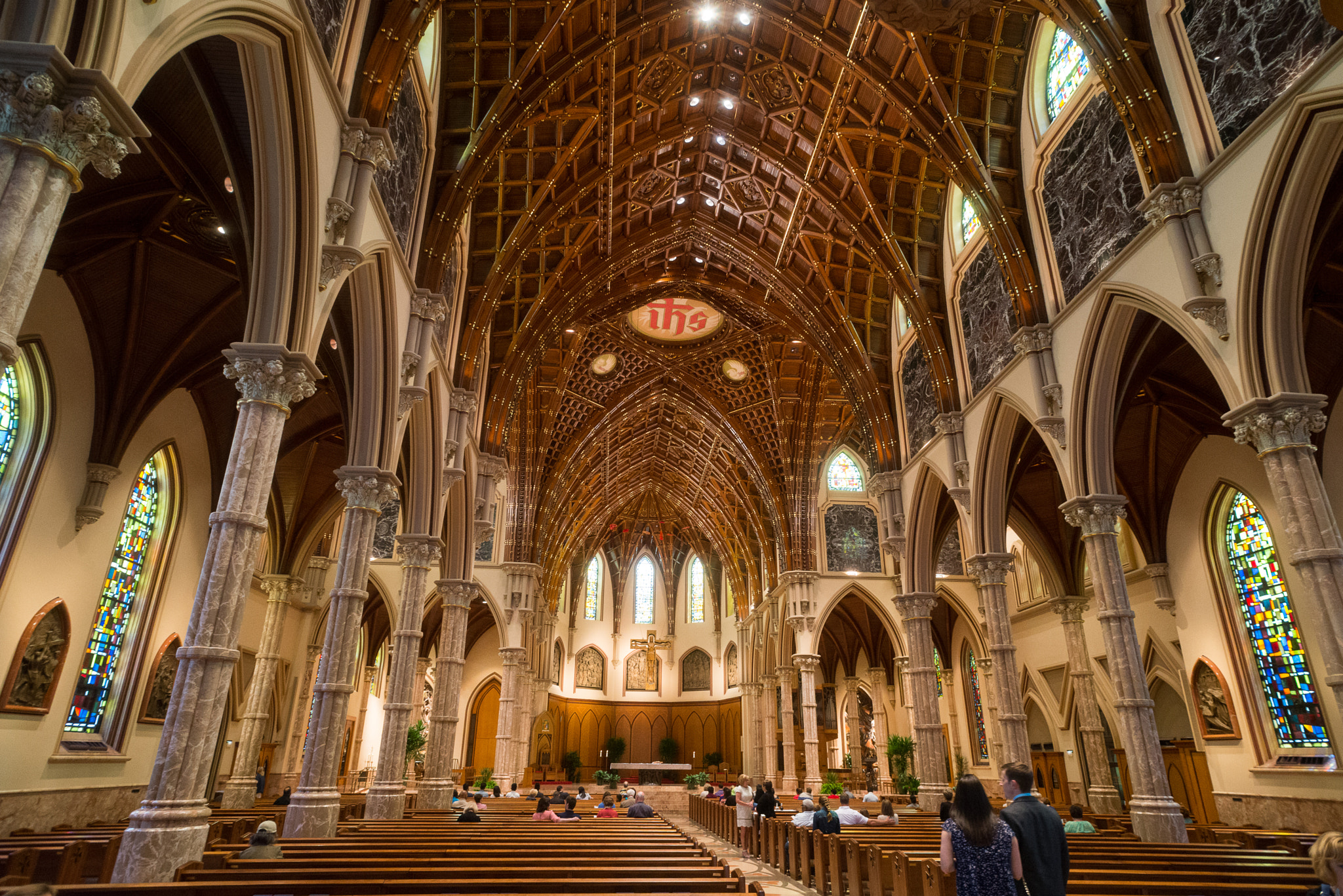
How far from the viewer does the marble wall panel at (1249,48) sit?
338 inches

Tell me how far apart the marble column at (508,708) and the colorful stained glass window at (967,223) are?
19.4 metres

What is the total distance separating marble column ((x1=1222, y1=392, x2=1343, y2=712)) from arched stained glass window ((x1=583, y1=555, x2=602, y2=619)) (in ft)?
128

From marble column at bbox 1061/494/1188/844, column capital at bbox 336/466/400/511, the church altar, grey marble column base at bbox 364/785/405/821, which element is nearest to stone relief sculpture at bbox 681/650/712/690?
the church altar

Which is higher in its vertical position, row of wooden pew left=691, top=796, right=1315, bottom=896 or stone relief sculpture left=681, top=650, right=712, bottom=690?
stone relief sculpture left=681, top=650, right=712, bottom=690

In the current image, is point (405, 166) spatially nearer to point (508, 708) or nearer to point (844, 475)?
point (844, 475)

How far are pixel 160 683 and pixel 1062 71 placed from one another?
20.9 meters

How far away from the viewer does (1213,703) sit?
55.6 ft

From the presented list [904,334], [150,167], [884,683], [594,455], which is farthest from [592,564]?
[150,167]

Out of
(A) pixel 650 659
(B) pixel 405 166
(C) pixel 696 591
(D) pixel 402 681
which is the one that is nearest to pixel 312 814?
Result: (D) pixel 402 681

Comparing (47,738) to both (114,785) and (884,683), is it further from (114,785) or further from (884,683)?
(884,683)

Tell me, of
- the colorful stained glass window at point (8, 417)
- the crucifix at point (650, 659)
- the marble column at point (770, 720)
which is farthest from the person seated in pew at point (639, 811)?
the crucifix at point (650, 659)

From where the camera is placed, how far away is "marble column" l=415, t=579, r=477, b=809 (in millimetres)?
16906

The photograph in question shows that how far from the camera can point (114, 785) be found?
577 inches

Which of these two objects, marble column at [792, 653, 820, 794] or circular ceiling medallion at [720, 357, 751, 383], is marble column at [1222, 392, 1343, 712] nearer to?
marble column at [792, 653, 820, 794]
